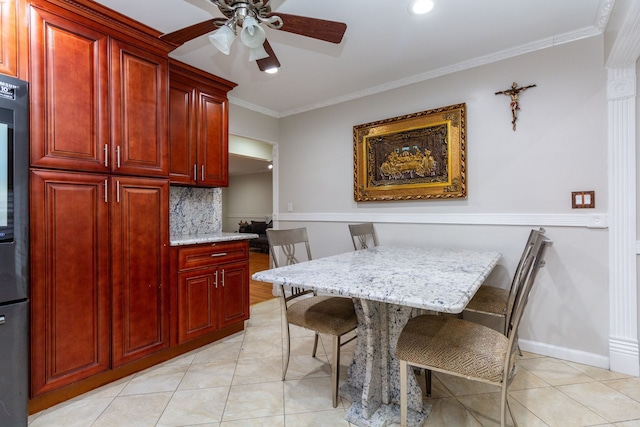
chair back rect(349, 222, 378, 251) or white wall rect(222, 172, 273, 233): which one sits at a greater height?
white wall rect(222, 172, 273, 233)

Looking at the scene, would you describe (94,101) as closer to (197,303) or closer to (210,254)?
(210,254)

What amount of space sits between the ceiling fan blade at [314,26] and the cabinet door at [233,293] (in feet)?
6.17

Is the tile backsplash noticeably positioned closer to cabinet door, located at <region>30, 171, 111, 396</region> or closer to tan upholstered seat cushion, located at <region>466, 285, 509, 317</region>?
cabinet door, located at <region>30, 171, 111, 396</region>

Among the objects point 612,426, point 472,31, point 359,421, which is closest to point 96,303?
point 359,421

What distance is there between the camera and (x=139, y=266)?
82.3 inches

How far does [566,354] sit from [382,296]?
80.9 inches

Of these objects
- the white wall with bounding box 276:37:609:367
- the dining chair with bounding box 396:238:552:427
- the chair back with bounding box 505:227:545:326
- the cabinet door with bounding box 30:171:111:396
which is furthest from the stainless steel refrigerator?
the white wall with bounding box 276:37:609:367

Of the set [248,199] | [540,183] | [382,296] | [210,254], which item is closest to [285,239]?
[210,254]

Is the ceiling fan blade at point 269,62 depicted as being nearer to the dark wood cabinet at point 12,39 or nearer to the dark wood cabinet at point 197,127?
the dark wood cabinet at point 197,127

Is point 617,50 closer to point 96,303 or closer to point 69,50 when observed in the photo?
point 69,50

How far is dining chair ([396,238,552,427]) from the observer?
49.7 inches

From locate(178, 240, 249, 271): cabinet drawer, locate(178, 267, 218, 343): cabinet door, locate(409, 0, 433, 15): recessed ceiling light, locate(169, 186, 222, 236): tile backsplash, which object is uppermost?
locate(409, 0, 433, 15): recessed ceiling light

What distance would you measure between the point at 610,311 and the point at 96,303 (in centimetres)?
338

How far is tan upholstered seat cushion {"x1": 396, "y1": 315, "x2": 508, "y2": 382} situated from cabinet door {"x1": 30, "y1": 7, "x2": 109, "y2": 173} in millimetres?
2051
